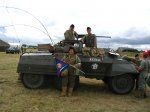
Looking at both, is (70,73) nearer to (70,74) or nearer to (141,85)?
(70,74)

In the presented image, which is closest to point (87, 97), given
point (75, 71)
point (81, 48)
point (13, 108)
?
point (75, 71)

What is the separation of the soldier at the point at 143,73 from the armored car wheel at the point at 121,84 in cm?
43

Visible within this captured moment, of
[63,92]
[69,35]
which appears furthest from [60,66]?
[69,35]

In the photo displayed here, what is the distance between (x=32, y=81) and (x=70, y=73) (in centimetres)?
158

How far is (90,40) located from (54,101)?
3.19 meters

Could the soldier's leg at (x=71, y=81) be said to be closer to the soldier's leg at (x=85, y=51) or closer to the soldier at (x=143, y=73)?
the soldier's leg at (x=85, y=51)

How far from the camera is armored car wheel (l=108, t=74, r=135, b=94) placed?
512 inches

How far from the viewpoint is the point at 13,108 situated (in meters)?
9.98

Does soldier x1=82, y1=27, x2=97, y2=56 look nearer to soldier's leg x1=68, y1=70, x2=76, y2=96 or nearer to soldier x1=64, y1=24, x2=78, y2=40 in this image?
soldier x1=64, y1=24, x2=78, y2=40

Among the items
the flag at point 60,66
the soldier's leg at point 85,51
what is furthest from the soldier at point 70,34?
the flag at point 60,66

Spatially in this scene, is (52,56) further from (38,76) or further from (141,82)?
(141,82)

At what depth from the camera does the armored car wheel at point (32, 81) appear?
513 inches

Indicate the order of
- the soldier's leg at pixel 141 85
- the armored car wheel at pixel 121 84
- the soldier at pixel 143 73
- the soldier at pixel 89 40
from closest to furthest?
the soldier at pixel 143 73
the soldier's leg at pixel 141 85
the armored car wheel at pixel 121 84
the soldier at pixel 89 40

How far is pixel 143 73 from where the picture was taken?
41.5ft
